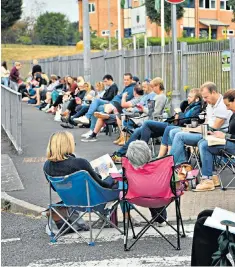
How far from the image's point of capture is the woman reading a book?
955 centimetres

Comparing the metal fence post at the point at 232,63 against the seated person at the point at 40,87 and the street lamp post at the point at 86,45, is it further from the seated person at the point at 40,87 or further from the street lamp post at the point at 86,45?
the seated person at the point at 40,87

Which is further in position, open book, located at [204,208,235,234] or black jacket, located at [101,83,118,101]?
black jacket, located at [101,83,118,101]

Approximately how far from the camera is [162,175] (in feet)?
23.7

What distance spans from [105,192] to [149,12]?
171ft

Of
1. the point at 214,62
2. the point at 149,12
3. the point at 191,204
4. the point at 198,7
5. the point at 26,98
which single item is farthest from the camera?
the point at 198,7

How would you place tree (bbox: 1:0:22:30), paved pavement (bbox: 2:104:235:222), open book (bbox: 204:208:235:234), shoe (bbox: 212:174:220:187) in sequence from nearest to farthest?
open book (bbox: 204:208:235:234)
paved pavement (bbox: 2:104:235:222)
shoe (bbox: 212:174:220:187)
tree (bbox: 1:0:22:30)

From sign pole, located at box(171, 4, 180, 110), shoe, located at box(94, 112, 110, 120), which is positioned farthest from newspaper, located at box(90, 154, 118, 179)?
sign pole, located at box(171, 4, 180, 110)

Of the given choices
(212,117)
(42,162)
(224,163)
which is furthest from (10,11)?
(224,163)

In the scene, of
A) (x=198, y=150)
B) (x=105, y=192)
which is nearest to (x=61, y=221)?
(x=105, y=192)

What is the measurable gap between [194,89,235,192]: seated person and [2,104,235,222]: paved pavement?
20cm

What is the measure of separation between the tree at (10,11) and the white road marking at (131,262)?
71.8 metres

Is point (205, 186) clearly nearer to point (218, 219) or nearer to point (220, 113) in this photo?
point (220, 113)

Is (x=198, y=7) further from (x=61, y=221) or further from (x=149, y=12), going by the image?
(x=61, y=221)

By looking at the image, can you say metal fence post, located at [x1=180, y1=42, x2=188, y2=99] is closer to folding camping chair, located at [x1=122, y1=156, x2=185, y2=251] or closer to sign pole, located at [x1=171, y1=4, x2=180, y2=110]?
sign pole, located at [x1=171, y1=4, x2=180, y2=110]
